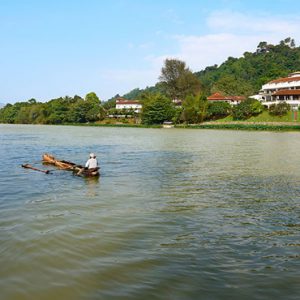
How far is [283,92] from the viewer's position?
307 ft

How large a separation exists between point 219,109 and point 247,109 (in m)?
8.19

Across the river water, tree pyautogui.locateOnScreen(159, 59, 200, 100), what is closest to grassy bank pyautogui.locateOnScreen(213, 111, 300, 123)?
tree pyautogui.locateOnScreen(159, 59, 200, 100)

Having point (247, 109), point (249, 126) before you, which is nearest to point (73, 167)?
point (249, 126)

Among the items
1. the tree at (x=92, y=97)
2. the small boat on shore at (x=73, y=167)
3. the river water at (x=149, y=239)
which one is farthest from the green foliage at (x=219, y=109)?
the river water at (x=149, y=239)

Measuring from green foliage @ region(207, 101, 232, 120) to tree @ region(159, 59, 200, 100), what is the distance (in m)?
18.5

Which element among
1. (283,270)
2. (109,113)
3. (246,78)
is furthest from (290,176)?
(246,78)

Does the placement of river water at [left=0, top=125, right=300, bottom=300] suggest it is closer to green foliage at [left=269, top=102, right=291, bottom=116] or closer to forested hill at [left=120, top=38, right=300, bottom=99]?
green foliage at [left=269, top=102, right=291, bottom=116]

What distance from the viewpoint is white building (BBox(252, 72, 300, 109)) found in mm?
91875

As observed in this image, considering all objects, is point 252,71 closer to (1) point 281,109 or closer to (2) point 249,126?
(1) point 281,109

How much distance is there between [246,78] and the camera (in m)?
149

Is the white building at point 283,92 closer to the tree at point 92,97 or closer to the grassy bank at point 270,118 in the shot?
the grassy bank at point 270,118

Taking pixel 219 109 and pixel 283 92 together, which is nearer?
pixel 283 92

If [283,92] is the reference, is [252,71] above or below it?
above

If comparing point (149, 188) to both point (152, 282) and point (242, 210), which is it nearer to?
point (242, 210)
